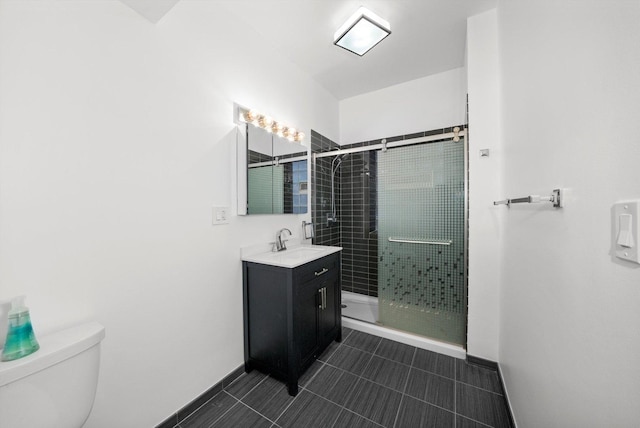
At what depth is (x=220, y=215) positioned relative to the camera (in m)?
1.62

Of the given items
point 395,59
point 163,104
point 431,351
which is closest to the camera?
point 163,104

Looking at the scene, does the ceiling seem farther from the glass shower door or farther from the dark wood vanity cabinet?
the dark wood vanity cabinet

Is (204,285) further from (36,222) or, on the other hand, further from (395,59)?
(395,59)

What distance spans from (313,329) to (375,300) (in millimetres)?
1396

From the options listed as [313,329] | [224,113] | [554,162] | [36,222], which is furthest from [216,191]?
[554,162]

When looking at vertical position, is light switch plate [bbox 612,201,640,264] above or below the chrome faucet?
above

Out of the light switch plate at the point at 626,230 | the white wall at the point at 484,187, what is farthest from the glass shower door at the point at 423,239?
the light switch plate at the point at 626,230

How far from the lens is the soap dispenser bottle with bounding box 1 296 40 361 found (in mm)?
782

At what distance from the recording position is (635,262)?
18.2 inches

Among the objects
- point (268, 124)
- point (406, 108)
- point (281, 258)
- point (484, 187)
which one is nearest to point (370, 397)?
point (281, 258)

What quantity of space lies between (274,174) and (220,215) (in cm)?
63

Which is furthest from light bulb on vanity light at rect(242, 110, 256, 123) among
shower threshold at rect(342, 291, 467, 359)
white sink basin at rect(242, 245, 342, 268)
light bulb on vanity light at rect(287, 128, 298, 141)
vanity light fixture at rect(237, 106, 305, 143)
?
shower threshold at rect(342, 291, 467, 359)

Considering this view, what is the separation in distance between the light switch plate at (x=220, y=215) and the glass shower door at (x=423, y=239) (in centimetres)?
148

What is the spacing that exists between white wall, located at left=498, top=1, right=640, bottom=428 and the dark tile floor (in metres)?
0.35
